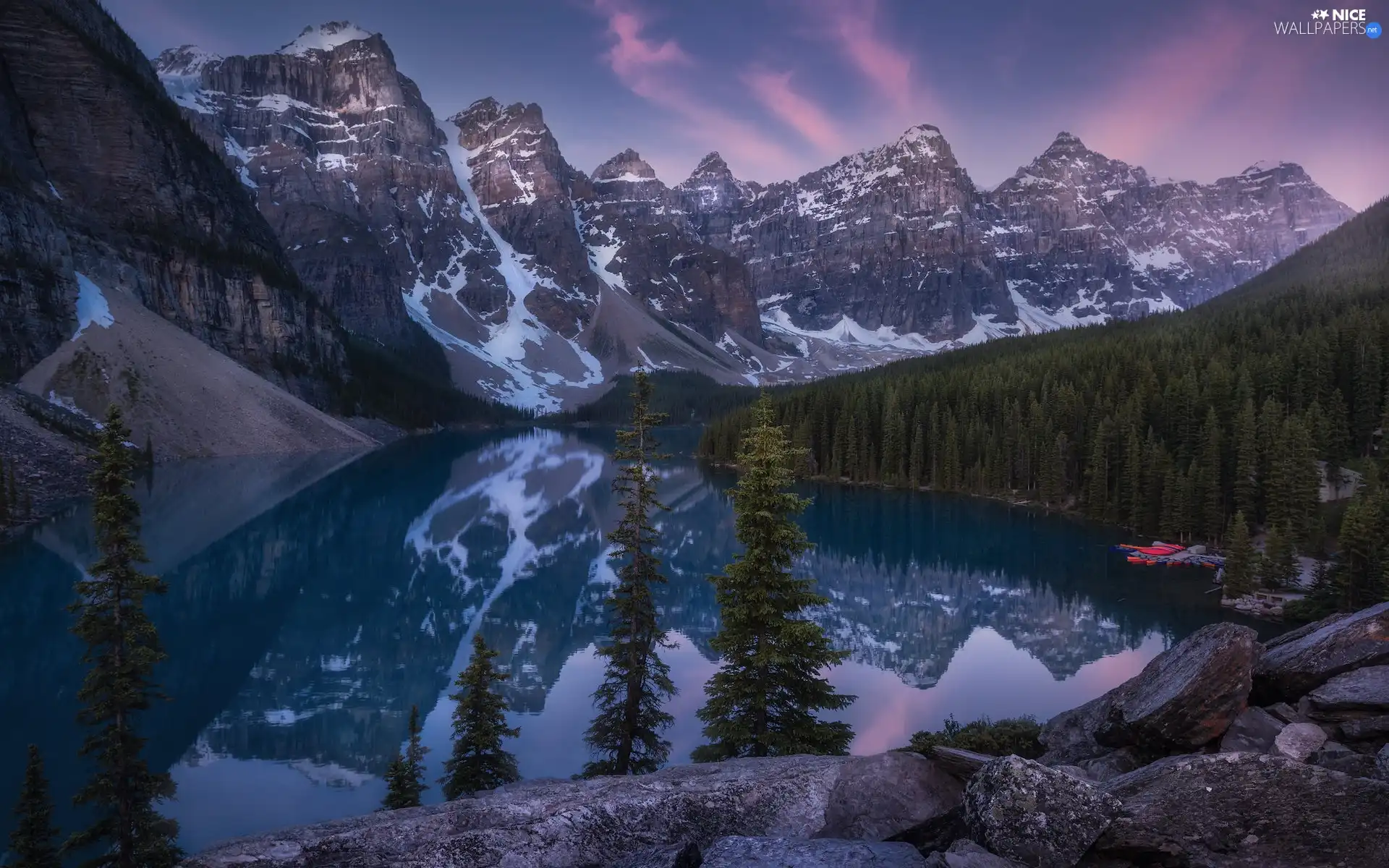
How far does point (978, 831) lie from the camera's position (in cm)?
533

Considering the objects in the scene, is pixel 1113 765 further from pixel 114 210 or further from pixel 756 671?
pixel 114 210

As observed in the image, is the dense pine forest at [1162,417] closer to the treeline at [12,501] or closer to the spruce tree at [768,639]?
the spruce tree at [768,639]

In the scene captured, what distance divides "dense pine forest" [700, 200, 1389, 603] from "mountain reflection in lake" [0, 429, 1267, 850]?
8.24m

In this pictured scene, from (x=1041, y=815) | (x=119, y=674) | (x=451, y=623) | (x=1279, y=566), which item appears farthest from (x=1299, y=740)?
(x=1279, y=566)

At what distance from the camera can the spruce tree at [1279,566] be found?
3456 centimetres

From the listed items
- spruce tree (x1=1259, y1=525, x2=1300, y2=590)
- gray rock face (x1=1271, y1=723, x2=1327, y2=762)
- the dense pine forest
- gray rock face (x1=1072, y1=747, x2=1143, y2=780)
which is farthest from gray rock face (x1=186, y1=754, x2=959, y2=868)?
spruce tree (x1=1259, y1=525, x2=1300, y2=590)

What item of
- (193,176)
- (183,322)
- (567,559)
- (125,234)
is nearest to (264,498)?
(567,559)

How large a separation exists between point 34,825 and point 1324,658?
1772 cm

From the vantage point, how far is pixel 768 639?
48.0 feet

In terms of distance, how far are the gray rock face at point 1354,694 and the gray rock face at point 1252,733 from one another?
0.38 m


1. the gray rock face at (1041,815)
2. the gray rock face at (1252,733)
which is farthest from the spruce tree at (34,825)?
the gray rock face at (1252,733)

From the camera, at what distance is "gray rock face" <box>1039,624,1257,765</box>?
696 centimetres

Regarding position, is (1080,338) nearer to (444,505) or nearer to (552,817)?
(444,505)

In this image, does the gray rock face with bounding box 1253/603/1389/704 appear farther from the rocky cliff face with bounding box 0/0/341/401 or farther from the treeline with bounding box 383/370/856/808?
the rocky cliff face with bounding box 0/0/341/401
